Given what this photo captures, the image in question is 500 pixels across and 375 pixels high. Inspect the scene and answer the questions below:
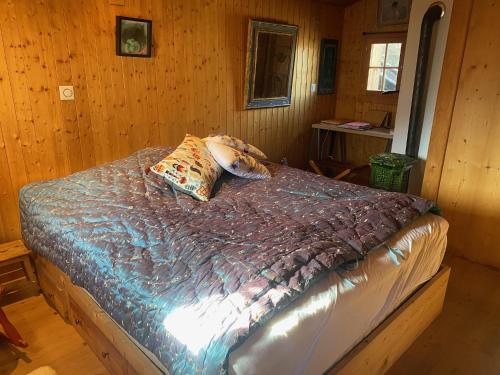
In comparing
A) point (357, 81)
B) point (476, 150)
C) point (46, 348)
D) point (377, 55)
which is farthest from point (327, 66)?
point (46, 348)

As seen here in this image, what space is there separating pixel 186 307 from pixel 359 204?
47.3 inches

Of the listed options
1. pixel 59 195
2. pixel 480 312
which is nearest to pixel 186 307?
pixel 59 195

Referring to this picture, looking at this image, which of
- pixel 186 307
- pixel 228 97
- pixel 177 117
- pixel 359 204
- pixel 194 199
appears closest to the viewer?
pixel 186 307

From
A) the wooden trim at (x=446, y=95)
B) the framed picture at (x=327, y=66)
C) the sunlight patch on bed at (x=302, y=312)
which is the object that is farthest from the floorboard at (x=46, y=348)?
the framed picture at (x=327, y=66)

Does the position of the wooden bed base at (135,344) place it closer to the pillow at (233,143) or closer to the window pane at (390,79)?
the pillow at (233,143)

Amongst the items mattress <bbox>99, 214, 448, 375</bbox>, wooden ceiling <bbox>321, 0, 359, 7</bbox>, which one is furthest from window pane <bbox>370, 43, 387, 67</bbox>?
mattress <bbox>99, 214, 448, 375</bbox>

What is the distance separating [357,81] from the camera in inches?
187

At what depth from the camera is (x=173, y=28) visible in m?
3.09

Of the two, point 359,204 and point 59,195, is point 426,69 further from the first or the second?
point 59,195

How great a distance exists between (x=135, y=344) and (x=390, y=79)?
411 cm

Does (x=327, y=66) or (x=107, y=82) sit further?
(x=327, y=66)

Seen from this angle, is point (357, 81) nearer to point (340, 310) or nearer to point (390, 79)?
point (390, 79)

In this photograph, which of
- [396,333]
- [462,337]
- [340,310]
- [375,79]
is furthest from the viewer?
[375,79]

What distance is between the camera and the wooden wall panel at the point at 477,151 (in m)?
2.69
